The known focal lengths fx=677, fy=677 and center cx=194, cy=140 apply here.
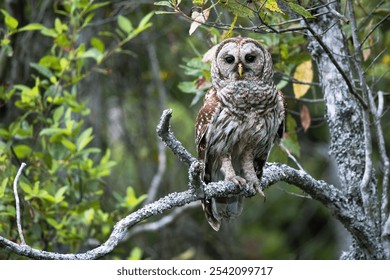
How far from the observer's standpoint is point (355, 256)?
11.4ft

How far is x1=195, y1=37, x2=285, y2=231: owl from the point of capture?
3432mm

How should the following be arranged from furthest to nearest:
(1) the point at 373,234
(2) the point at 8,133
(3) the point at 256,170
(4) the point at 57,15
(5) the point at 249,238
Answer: (5) the point at 249,238, (4) the point at 57,15, (2) the point at 8,133, (3) the point at 256,170, (1) the point at 373,234

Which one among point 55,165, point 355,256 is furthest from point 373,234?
point 55,165

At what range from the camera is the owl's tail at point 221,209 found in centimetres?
375

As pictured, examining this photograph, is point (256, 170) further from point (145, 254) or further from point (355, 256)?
point (145, 254)

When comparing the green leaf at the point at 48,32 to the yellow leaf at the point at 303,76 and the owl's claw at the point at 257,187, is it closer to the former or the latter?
the yellow leaf at the point at 303,76

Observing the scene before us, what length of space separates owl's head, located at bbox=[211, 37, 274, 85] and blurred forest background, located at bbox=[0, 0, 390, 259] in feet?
0.58

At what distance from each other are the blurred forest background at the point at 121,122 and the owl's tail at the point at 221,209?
1.17 feet

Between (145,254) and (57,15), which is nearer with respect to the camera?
(57,15)

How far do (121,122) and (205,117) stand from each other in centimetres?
267

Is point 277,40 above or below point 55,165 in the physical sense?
above

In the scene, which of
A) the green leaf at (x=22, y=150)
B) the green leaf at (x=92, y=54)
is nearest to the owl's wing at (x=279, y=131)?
the green leaf at (x=92, y=54)

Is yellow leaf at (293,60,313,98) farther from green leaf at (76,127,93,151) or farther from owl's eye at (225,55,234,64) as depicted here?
green leaf at (76,127,93,151)

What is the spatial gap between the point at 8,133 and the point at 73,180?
53 centimetres
